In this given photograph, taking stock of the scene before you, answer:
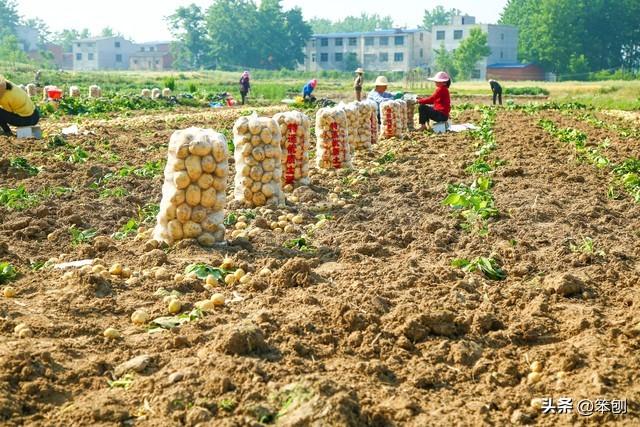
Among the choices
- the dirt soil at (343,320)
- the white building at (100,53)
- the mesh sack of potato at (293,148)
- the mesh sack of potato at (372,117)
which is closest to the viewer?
the dirt soil at (343,320)

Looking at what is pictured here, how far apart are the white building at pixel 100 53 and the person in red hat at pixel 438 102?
316 ft

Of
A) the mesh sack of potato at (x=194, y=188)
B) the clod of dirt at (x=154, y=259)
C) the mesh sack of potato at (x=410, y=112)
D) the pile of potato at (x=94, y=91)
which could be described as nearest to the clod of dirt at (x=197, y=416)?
the clod of dirt at (x=154, y=259)

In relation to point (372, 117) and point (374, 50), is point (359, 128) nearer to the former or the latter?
point (372, 117)

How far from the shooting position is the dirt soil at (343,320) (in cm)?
404

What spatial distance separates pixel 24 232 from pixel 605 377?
5736 millimetres

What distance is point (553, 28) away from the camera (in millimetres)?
78688

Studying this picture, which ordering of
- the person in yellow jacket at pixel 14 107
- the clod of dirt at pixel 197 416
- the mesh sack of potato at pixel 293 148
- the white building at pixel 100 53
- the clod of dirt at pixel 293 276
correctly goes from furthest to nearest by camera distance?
the white building at pixel 100 53 → the person in yellow jacket at pixel 14 107 → the mesh sack of potato at pixel 293 148 → the clod of dirt at pixel 293 276 → the clod of dirt at pixel 197 416

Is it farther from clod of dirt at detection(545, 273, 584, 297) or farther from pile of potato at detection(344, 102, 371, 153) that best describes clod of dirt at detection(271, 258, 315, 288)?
pile of potato at detection(344, 102, 371, 153)

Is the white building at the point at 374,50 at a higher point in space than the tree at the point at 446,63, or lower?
higher

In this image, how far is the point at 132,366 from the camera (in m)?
4.52

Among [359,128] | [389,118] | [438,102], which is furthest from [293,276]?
[438,102]

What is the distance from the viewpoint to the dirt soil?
159 inches

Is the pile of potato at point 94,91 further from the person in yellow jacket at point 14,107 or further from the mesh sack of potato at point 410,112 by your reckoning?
the person in yellow jacket at point 14,107

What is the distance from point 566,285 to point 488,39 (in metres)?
84.6
